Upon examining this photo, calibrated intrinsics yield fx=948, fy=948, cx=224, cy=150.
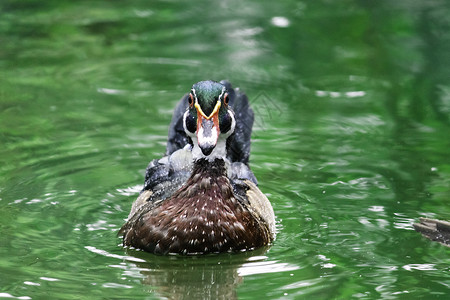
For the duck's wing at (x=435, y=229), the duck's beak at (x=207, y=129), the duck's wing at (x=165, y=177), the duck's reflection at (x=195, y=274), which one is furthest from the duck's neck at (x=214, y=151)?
the duck's wing at (x=435, y=229)

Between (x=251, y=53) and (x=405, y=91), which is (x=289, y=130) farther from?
(x=251, y=53)

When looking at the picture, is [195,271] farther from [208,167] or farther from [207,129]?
[207,129]

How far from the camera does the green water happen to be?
7.96 metres

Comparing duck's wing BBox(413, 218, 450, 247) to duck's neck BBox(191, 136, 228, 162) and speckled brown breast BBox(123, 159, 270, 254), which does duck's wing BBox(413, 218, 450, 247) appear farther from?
duck's neck BBox(191, 136, 228, 162)

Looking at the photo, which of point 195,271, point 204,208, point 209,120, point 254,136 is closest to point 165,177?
point 204,208

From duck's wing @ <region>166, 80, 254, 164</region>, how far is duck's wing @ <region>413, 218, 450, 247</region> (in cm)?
217

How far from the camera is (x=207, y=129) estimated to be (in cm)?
818

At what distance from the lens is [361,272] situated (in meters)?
7.98

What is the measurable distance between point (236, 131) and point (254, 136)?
1.32 meters

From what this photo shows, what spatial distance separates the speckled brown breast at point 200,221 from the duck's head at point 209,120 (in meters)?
0.18

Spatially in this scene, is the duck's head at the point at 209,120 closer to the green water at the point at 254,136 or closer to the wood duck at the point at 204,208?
the wood duck at the point at 204,208

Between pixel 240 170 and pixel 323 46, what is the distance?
5.57 meters

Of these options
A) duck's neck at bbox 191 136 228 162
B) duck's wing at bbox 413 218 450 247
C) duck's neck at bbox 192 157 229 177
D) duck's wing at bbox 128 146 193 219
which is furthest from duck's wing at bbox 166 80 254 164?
duck's wing at bbox 413 218 450 247

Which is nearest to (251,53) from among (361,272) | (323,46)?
(323,46)
